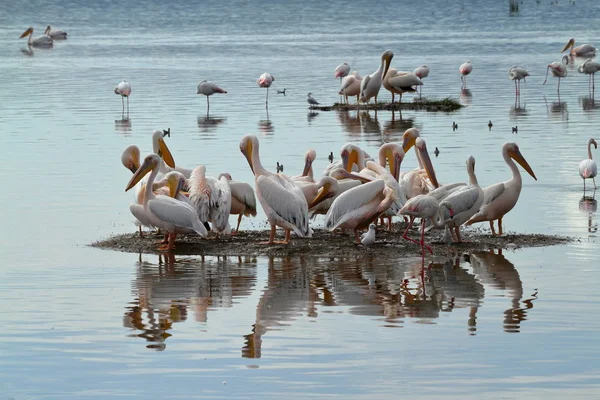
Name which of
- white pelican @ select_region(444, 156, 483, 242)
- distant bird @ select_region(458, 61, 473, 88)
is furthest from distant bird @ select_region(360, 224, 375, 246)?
distant bird @ select_region(458, 61, 473, 88)

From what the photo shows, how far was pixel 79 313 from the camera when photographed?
26.3 ft

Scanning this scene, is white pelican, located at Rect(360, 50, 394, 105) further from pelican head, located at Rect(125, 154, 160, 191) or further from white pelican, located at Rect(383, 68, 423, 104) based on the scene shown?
pelican head, located at Rect(125, 154, 160, 191)

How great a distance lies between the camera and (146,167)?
35.8ft

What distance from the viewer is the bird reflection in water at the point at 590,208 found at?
11.1 meters

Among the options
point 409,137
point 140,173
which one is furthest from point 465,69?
point 140,173

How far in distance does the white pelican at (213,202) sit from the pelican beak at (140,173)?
1.50 feet

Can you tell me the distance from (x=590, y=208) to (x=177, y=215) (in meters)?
4.35

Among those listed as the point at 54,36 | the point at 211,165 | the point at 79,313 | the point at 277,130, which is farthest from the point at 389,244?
the point at 54,36

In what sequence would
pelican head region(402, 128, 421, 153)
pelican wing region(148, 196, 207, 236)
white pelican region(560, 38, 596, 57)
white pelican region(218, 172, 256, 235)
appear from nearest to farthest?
pelican wing region(148, 196, 207, 236)
white pelican region(218, 172, 256, 235)
pelican head region(402, 128, 421, 153)
white pelican region(560, 38, 596, 57)

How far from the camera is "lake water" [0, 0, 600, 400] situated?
257 inches

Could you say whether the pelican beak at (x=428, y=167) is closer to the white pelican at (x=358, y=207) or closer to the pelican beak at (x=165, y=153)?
the white pelican at (x=358, y=207)

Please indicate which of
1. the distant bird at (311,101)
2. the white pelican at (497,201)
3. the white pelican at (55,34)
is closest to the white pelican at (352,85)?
the distant bird at (311,101)

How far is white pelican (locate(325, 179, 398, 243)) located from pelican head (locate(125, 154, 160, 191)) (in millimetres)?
1622

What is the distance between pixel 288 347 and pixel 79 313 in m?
1.64
